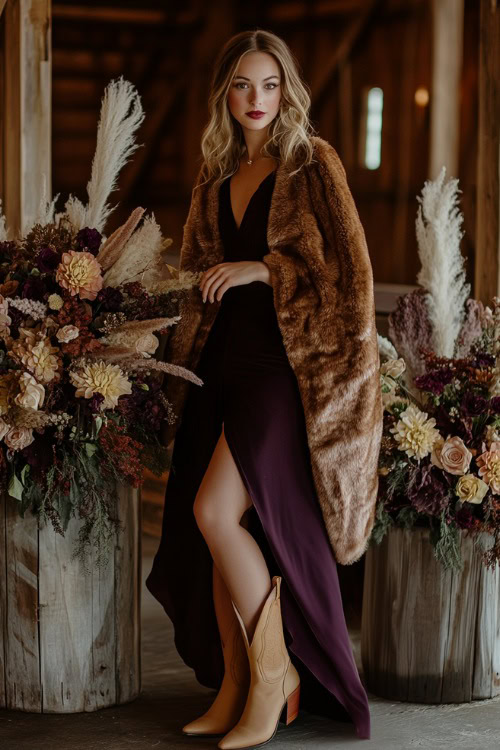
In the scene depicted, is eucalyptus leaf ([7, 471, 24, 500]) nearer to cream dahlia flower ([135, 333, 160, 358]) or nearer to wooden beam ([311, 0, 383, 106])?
cream dahlia flower ([135, 333, 160, 358])

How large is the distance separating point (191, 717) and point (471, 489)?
3.00 ft

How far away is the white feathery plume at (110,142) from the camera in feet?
8.56

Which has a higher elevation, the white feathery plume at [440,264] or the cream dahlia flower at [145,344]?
the white feathery plume at [440,264]

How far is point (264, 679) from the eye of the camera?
Answer: 2432 mm

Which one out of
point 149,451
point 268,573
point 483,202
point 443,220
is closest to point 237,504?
point 268,573

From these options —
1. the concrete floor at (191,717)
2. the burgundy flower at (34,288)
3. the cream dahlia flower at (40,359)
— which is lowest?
the concrete floor at (191,717)

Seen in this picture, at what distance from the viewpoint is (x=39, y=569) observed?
8.61 ft

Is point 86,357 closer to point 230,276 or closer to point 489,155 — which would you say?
point 230,276

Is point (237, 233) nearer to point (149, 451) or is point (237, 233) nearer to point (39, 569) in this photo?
point (149, 451)

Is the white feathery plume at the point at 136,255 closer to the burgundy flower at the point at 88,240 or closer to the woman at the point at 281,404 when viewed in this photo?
the burgundy flower at the point at 88,240

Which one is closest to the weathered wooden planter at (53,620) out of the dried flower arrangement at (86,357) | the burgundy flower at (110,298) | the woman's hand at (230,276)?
the dried flower arrangement at (86,357)

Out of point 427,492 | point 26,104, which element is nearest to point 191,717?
point 427,492

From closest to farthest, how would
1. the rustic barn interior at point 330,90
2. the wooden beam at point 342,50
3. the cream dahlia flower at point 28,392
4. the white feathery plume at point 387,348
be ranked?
the cream dahlia flower at point 28,392, the white feathery plume at point 387,348, the rustic barn interior at point 330,90, the wooden beam at point 342,50

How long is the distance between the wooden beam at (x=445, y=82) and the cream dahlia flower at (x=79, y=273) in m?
4.62
